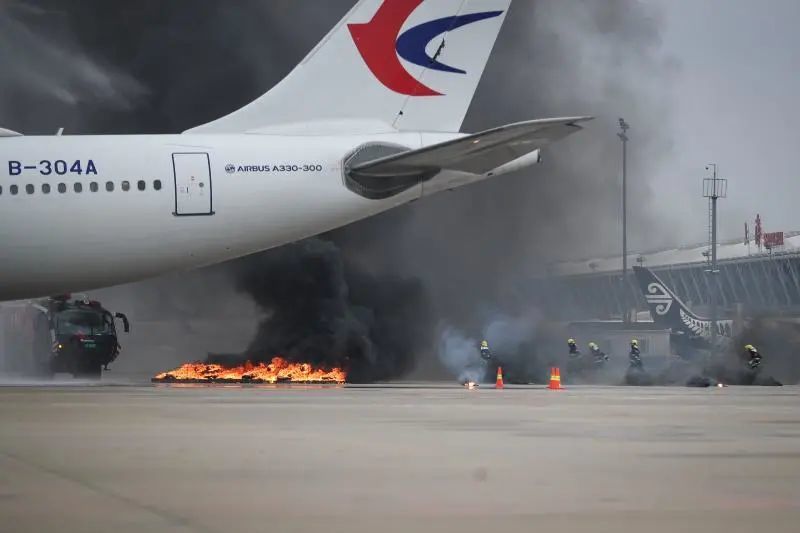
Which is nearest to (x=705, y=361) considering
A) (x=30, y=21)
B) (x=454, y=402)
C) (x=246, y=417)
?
(x=454, y=402)

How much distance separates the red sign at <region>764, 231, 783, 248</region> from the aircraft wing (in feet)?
288

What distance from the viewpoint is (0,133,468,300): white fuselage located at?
29.2 metres

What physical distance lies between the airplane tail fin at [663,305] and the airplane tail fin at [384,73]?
42.7 m

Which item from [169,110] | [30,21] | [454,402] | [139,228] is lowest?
[454,402]

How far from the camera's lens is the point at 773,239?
372ft

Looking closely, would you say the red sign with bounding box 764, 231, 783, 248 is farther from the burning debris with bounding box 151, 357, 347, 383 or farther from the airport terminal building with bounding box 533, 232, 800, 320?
the burning debris with bounding box 151, 357, 347, 383

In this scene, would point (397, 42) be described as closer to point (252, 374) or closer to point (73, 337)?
point (252, 374)

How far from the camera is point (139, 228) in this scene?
2938 cm

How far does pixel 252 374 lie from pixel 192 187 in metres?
14.9

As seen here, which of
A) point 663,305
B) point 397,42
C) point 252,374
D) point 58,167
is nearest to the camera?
point 58,167

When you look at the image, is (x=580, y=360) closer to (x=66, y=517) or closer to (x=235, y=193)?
(x=235, y=193)

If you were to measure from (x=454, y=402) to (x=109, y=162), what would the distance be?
30.1 feet

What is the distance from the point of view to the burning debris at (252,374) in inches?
1665

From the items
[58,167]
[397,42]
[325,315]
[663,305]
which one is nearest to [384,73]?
[397,42]
